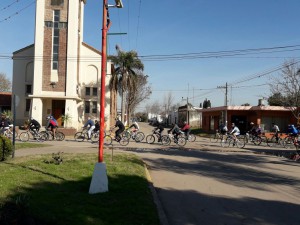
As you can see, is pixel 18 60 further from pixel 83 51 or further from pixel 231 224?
pixel 231 224

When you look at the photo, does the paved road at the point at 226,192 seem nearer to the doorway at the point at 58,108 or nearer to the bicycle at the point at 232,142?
the bicycle at the point at 232,142

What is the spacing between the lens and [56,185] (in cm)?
873

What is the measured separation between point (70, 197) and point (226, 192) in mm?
4200

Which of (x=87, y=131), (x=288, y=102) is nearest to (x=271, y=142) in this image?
(x=288, y=102)

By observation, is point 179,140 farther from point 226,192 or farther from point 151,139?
point 226,192

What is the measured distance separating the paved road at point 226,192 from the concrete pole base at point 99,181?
1.33 meters

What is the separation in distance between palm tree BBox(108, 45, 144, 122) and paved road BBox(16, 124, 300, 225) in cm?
2729

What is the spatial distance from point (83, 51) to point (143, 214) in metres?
38.4

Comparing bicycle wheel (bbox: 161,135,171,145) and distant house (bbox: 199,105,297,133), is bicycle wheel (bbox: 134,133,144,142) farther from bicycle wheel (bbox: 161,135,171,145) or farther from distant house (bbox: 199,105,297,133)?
distant house (bbox: 199,105,297,133)

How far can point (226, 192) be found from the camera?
965 centimetres

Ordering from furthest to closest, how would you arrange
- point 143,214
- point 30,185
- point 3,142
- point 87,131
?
1. point 87,131
2. point 3,142
3. point 30,185
4. point 143,214

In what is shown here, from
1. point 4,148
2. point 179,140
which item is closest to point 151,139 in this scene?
point 179,140

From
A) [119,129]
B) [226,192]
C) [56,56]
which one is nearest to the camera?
[226,192]

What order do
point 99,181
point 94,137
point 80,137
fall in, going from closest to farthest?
point 99,181 < point 94,137 < point 80,137
